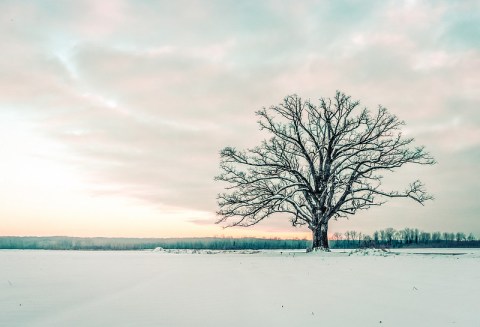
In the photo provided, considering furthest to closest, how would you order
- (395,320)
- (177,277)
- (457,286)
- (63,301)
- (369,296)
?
(177,277)
(457,286)
(369,296)
(63,301)
(395,320)

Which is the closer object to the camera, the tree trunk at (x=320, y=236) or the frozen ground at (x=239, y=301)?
the frozen ground at (x=239, y=301)

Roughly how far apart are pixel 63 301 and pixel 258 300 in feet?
12.7

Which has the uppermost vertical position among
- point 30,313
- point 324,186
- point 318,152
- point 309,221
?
point 318,152

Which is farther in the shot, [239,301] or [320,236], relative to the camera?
[320,236]

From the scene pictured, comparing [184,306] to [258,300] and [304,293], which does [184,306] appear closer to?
[258,300]

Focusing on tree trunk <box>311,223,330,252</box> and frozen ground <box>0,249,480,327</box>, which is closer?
frozen ground <box>0,249,480,327</box>

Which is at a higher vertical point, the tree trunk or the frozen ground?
the tree trunk

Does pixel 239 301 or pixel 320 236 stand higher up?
pixel 320 236

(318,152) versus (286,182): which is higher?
(318,152)

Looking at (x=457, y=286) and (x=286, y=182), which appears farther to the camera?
(x=286, y=182)

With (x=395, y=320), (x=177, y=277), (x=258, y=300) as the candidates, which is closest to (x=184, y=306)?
(x=258, y=300)

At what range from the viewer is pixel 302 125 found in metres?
35.2

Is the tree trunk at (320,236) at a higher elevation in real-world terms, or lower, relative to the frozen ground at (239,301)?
higher

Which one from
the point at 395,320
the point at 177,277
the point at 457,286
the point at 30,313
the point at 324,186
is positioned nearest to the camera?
the point at 395,320
